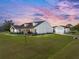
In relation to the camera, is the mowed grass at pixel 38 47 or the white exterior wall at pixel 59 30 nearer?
the mowed grass at pixel 38 47

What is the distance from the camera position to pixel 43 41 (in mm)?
10156

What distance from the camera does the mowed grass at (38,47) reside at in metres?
8.59

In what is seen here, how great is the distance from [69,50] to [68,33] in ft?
3.33

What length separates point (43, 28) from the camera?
32.0 feet

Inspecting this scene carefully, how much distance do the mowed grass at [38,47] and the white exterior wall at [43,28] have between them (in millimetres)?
247

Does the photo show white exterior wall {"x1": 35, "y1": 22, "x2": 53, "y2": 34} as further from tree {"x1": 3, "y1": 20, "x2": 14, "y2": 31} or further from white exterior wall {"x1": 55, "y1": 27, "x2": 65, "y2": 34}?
tree {"x1": 3, "y1": 20, "x2": 14, "y2": 31}

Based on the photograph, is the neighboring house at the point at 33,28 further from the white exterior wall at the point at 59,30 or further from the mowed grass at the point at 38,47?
the white exterior wall at the point at 59,30

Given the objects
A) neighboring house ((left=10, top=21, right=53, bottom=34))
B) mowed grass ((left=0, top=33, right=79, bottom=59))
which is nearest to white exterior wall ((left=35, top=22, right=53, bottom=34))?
neighboring house ((left=10, top=21, right=53, bottom=34))

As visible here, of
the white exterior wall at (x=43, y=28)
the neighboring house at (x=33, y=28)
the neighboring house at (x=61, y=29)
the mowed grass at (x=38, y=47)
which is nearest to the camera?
the mowed grass at (x=38, y=47)

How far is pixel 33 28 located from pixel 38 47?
42.2 inches

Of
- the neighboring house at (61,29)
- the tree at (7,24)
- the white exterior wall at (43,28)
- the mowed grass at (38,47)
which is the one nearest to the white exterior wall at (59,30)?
the neighboring house at (61,29)

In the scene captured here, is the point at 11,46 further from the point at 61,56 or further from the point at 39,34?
the point at 61,56

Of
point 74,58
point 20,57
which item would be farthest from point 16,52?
point 74,58

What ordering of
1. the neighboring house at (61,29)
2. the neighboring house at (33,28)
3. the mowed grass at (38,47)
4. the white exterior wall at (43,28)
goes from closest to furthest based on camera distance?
the mowed grass at (38,47), the white exterior wall at (43,28), the neighboring house at (33,28), the neighboring house at (61,29)
